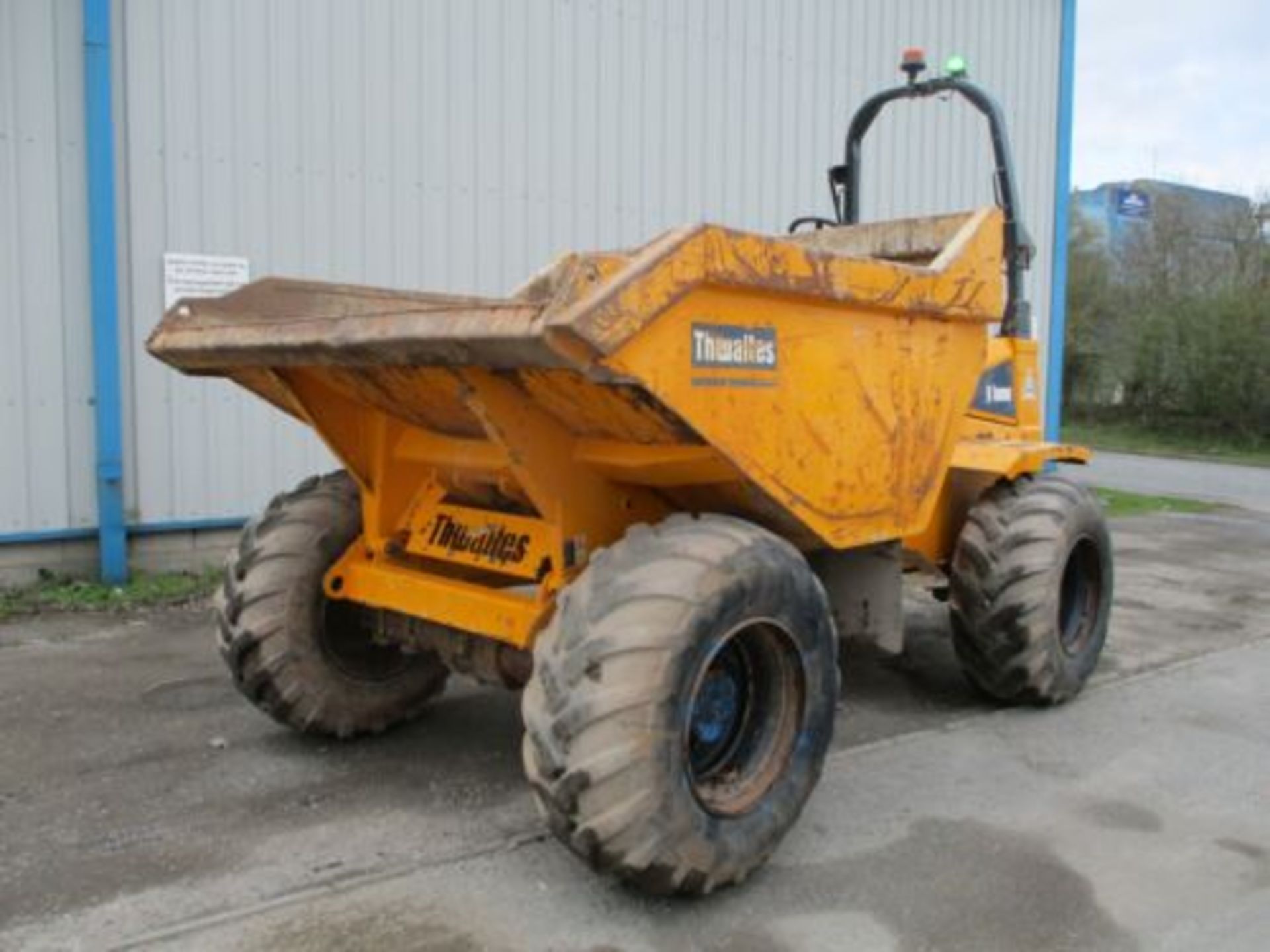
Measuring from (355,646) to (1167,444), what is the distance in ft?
78.7

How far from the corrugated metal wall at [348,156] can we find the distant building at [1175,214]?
22.2m

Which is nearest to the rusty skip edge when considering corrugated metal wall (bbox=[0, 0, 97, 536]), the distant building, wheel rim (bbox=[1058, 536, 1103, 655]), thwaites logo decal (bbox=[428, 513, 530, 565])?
thwaites logo decal (bbox=[428, 513, 530, 565])

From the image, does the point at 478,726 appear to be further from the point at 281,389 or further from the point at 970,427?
the point at 970,427

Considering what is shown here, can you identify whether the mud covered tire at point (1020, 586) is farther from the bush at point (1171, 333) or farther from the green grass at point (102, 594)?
the bush at point (1171, 333)

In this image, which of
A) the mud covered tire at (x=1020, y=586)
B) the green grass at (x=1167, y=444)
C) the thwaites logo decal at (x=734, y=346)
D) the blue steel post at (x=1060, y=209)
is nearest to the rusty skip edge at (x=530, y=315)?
the thwaites logo decal at (x=734, y=346)

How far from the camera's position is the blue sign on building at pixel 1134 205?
3197cm

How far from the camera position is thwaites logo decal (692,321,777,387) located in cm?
324

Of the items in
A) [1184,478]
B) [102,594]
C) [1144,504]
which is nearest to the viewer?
[102,594]

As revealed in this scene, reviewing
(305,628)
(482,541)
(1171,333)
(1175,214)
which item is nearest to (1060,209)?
(482,541)

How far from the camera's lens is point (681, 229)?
3.11 meters

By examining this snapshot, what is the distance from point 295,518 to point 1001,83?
9.52 metres

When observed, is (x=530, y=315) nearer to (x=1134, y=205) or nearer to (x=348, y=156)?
(x=348, y=156)

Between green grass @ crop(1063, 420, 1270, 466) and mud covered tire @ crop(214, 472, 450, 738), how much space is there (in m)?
20.4

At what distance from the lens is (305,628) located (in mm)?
4277
